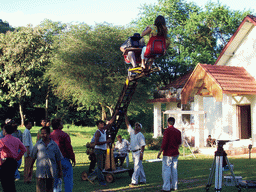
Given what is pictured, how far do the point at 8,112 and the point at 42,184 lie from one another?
1846 inches

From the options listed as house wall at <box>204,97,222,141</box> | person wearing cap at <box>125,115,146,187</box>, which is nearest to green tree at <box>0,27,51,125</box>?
house wall at <box>204,97,222,141</box>

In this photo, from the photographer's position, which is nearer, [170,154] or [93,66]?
[170,154]

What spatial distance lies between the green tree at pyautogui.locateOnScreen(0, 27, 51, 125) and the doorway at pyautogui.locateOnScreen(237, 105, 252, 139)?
24.1 m

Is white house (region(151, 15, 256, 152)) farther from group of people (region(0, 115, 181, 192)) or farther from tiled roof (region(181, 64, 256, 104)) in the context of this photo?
group of people (region(0, 115, 181, 192))

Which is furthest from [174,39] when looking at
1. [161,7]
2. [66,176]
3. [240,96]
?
[66,176]

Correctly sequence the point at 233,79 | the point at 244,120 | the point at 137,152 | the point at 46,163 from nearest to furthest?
1. the point at 46,163
2. the point at 137,152
3. the point at 233,79
4. the point at 244,120

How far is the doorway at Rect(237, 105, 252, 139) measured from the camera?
2155 cm

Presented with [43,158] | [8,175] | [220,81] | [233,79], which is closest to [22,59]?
[220,81]

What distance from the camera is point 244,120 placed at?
2170 centimetres

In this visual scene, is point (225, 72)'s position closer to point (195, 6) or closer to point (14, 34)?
point (195, 6)

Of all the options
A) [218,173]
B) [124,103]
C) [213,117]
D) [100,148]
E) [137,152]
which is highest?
[124,103]

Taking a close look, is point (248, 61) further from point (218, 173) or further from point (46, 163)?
point (46, 163)

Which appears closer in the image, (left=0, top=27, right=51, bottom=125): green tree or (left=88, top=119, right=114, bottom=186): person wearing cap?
(left=88, top=119, right=114, bottom=186): person wearing cap

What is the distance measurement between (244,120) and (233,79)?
3381 mm
